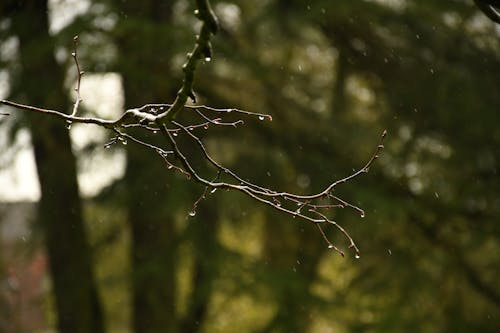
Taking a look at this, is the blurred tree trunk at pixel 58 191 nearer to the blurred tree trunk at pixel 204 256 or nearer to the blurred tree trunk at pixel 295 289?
the blurred tree trunk at pixel 204 256

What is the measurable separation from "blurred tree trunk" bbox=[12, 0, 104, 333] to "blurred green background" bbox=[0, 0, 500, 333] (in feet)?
0.06

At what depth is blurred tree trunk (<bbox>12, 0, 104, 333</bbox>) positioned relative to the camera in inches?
314

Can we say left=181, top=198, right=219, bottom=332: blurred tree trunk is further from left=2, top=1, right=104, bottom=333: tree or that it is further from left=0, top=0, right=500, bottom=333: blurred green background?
left=2, top=1, right=104, bottom=333: tree

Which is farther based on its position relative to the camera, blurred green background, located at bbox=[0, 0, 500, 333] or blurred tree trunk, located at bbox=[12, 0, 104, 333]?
blurred green background, located at bbox=[0, 0, 500, 333]

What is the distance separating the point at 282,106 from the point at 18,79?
2996 mm

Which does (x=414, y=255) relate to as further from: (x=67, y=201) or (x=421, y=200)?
(x=67, y=201)

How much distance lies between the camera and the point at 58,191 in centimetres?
897

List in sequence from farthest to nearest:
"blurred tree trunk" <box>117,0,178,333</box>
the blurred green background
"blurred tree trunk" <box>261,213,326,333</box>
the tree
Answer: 1. "blurred tree trunk" <box>261,213,326,333</box>
2. the blurred green background
3. "blurred tree trunk" <box>117,0,178,333</box>
4. the tree

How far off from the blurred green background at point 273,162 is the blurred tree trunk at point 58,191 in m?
0.02

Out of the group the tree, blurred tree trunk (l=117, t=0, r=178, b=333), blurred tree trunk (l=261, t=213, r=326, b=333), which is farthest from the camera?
blurred tree trunk (l=261, t=213, r=326, b=333)

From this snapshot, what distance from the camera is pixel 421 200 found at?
9336 millimetres

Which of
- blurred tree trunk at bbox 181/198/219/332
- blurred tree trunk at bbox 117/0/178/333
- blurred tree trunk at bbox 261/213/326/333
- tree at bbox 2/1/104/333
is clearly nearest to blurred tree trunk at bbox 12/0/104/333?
tree at bbox 2/1/104/333

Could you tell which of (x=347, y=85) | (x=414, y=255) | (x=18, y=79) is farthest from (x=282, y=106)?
(x=347, y=85)

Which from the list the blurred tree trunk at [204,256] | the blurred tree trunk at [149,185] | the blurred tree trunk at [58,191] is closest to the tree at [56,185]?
the blurred tree trunk at [58,191]
